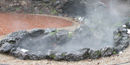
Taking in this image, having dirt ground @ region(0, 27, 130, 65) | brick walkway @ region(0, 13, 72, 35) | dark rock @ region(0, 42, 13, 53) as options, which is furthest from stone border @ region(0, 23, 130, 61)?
brick walkway @ region(0, 13, 72, 35)

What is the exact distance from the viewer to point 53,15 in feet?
40.2

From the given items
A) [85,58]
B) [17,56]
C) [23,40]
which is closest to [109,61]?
[85,58]

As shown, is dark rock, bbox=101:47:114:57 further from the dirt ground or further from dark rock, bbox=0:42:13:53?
dark rock, bbox=0:42:13:53

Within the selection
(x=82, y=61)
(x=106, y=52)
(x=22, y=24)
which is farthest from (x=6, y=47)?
(x=22, y=24)

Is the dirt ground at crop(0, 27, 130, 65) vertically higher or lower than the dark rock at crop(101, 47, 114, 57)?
lower

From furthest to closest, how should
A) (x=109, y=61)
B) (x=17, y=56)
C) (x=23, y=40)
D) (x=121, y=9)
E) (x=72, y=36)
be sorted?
(x=121, y=9) → (x=72, y=36) → (x=23, y=40) → (x=17, y=56) → (x=109, y=61)

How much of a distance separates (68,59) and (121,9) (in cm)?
862

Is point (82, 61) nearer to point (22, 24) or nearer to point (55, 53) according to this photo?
point (55, 53)


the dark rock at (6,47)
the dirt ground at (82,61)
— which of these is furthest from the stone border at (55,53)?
the dirt ground at (82,61)

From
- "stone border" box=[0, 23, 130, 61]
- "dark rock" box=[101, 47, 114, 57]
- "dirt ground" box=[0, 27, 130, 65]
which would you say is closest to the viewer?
"dirt ground" box=[0, 27, 130, 65]

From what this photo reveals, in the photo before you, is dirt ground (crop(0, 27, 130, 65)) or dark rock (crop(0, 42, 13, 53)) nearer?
dirt ground (crop(0, 27, 130, 65))

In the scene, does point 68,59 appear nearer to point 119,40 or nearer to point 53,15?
point 119,40

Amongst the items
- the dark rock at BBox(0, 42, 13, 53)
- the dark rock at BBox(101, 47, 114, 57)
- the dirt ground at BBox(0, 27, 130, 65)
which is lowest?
the dirt ground at BBox(0, 27, 130, 65)

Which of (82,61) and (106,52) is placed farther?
(106,52)
